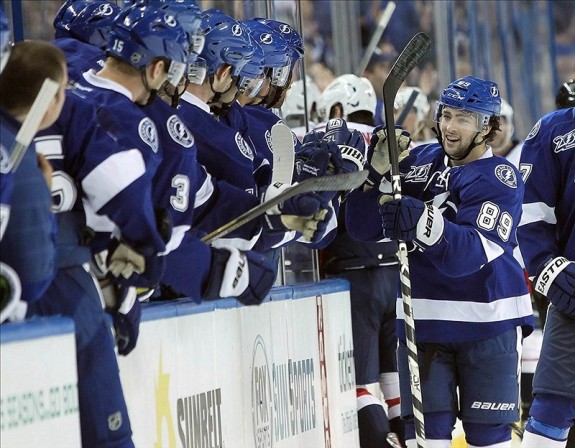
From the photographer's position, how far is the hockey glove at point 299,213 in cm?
348

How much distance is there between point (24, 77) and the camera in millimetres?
2480

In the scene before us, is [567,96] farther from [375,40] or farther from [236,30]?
[375,40]

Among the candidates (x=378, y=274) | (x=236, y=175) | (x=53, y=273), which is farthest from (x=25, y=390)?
(x=378, y=274)

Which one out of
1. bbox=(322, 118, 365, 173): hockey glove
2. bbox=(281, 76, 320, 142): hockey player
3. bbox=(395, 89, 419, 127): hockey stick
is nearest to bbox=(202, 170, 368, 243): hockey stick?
bbox=(322, 118, 365, 173): hockey glove

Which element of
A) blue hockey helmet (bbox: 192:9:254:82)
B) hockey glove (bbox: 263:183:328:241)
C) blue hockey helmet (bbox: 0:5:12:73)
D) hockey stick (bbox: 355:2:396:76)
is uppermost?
hockey stick (bbox: 355:2:396:76)

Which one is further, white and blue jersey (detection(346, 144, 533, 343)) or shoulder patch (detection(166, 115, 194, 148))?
white and blue jersey (detection(346, 144, 533, 343))

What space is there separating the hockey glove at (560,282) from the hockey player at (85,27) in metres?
1.42

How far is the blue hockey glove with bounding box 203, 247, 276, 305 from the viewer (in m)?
3.26

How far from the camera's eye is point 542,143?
413 centimetres

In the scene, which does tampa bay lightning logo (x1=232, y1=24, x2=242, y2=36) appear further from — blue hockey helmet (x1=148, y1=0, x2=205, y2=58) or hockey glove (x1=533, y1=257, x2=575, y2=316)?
hockey glove (x1=533, y1=257, x2=575, y2=316)

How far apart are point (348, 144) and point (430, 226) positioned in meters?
0.39

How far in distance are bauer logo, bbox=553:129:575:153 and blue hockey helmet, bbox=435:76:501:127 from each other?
211 mm

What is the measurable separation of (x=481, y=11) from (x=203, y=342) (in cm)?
720

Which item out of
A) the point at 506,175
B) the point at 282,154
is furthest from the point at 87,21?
the point at 506,175
